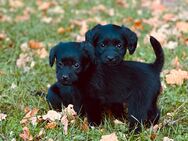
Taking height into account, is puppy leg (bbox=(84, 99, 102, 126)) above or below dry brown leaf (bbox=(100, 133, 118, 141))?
above

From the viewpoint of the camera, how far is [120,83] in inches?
194

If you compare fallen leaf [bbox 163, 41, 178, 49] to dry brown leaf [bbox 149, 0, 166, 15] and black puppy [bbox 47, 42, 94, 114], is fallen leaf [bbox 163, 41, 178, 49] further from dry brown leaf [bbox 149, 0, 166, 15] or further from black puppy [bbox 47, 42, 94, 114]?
black puppy [bbox 47, 42, 94, 114]

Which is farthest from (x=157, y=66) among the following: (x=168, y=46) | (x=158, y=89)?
(x=168, y=46)

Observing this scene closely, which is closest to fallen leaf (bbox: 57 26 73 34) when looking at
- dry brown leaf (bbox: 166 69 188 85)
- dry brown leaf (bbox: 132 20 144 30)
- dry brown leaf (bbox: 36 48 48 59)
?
dry brown leaf (bbox: 132 20 144 30)

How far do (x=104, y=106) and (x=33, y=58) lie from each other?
232 centimetres

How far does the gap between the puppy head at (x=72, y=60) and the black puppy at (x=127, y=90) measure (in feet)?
0.45

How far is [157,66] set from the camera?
Result: 5055mm

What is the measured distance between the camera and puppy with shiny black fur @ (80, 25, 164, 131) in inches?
191

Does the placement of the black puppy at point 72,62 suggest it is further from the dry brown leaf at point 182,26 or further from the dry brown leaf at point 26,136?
the dry brown leaf at point 182,26

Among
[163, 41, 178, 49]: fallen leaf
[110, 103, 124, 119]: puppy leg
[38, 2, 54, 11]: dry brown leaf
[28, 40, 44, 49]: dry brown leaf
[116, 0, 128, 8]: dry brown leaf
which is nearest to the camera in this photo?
[110, 103, 124, 119]: puppy leg

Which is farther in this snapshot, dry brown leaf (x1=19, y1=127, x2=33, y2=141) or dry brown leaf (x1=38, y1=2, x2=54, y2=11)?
dry brown leaf (x1=38, y1=2, x2=54, y2=11)

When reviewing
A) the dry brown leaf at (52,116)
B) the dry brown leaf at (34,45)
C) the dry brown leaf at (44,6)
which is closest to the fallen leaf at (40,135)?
the dry brown leaf at (52,116)

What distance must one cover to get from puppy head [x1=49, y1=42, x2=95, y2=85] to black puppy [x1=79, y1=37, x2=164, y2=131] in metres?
0.14

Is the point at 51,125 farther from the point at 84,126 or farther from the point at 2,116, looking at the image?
the point at 2,116
